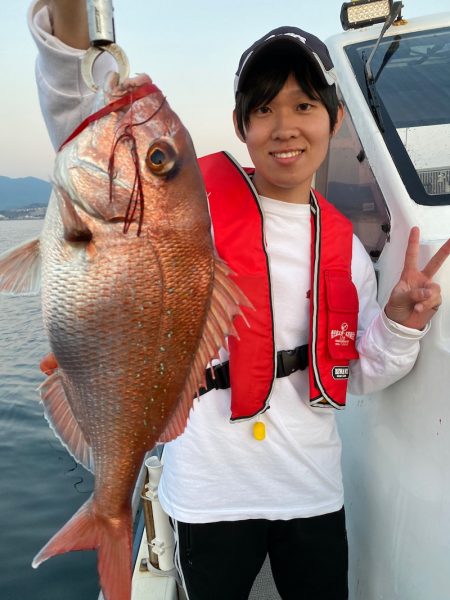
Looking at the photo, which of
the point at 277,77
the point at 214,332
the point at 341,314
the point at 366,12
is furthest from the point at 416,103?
the point at 214,332

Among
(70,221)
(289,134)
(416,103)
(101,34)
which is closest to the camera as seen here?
(101,34)

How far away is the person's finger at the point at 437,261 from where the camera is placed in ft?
5.63

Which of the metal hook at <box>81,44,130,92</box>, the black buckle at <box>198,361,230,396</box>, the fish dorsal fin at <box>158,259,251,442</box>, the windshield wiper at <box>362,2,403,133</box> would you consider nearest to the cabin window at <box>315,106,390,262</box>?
the windshield wiper at <box>362,2,403,133</box>

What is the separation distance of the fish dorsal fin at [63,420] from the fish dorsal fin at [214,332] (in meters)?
0.25

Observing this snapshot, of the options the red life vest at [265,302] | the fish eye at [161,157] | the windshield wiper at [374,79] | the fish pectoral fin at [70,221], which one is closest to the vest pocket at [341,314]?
the red life vest at [265,302]

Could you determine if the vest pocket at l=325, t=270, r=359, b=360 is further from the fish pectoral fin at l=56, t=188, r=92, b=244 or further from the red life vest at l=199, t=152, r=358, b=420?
the fish pectoral fin at l=56, t=188, r=92, b=244

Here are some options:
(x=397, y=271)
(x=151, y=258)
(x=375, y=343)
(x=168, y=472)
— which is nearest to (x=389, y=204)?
(x=397, y=271)

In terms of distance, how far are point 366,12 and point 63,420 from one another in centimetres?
276

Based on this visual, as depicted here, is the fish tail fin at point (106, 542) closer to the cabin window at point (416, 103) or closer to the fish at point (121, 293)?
the fish at point (121, 293)

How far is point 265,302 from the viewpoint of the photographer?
2.00 meters

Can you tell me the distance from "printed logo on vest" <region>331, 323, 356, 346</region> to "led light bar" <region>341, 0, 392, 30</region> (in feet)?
6.23

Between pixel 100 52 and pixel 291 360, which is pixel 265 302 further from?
pixel 100 52

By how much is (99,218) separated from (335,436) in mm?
1480

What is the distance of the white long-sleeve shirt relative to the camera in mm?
1998
